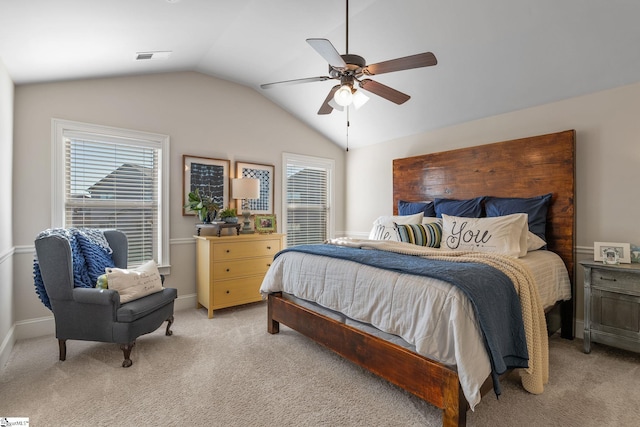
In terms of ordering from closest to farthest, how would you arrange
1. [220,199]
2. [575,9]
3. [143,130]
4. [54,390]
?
[54,390]
[575,9]
[143,130]
[220,199]

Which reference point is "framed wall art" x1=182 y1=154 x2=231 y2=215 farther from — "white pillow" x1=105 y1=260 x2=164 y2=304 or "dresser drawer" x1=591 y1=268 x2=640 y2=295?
"dresser drawer" x1=591 y1=268 x2=640 y2=295

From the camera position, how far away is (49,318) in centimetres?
299

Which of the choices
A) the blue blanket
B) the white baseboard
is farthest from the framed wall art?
the blue blanket

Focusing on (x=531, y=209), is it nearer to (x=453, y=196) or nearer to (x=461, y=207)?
(x=461, y=207)

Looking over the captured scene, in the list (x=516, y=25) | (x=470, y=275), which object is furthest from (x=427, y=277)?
(x=516, y=25)

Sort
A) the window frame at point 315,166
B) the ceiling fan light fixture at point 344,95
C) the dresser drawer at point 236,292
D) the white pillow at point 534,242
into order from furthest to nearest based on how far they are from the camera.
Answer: the window frame at point 315,166
the dresser drawer at point 236,292
the white pillow at point 534,242
the ceiling fan light fixture at point 344,95

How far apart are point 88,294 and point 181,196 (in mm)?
1630

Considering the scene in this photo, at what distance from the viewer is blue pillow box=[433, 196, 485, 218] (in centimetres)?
338

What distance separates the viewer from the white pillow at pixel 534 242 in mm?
2852

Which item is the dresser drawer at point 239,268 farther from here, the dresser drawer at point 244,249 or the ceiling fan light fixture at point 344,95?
the ceiling fan light fixture at point 344,95

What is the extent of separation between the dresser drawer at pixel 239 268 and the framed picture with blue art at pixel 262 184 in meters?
0.81

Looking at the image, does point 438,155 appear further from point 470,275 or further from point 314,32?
point 470,275

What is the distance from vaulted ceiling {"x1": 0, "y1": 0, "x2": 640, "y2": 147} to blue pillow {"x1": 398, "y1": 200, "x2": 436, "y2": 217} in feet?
3.69

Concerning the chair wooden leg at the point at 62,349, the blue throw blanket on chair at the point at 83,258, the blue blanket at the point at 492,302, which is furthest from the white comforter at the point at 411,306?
the chair wooden leg at the point at 62,349
